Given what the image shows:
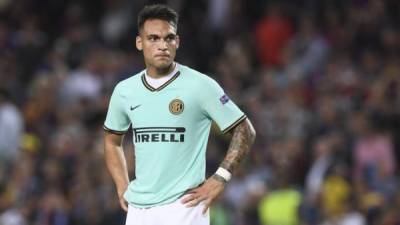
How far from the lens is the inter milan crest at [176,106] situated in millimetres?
7117

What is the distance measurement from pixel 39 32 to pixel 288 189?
591 centimetres

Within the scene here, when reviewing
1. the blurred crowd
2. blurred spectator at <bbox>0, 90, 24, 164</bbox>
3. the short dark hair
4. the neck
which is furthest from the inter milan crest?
blurred spectator at <bbox>0, 90, 24, 164</bbox>

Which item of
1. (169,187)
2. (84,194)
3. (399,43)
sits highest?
(399,43)

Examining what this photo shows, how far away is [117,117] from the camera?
7496 mm

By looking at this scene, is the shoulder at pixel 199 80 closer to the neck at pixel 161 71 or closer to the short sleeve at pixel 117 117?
Result: the neck at pixel 161 71

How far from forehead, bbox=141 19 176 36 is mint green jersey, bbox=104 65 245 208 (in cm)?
28

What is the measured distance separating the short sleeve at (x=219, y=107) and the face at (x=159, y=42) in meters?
0.30

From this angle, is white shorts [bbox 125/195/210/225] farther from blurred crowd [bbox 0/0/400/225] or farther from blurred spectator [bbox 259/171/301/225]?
blurred spectator [bbox 259/171/301/225]

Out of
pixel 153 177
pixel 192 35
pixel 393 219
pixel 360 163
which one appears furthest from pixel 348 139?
pixel 153 177

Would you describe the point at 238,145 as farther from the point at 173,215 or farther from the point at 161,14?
the point at 161,14

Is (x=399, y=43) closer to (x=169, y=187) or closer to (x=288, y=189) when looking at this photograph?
(x=288, y=189)

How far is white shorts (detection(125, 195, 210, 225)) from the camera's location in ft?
23.3

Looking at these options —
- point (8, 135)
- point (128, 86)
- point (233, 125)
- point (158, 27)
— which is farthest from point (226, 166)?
point (8, 135)

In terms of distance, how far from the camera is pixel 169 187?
7125 millimetres
